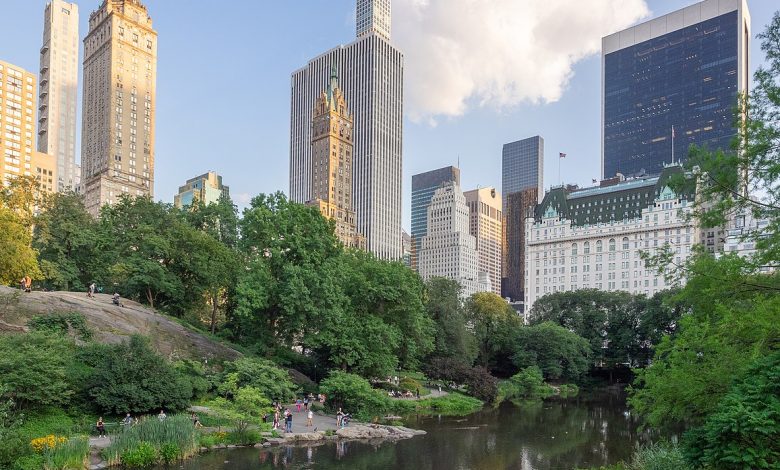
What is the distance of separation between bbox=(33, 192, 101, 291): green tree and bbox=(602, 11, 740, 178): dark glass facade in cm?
16318

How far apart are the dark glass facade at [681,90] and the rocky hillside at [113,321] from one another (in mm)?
165180

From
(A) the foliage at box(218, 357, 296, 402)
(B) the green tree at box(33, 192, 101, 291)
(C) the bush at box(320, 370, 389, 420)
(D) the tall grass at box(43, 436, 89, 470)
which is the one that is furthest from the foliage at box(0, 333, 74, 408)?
(B) the green tree at box(33, 192, 101, 291)

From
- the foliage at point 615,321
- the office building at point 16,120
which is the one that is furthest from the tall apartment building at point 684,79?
the office building at point 16,120

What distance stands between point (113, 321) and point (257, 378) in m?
11.0

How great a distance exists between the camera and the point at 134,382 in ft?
103

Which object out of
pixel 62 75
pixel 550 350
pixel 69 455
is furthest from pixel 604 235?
pixel 62 75

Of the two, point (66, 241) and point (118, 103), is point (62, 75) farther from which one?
point (66, 241)

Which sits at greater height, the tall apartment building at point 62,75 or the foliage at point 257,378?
the tall apartment building at point 62,75

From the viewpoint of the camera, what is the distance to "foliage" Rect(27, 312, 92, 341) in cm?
3525

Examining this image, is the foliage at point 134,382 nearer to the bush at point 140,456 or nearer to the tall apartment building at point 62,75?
the bush at point 140,456

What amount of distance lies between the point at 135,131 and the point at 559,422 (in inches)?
5161

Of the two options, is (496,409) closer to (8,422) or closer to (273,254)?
(273,254)

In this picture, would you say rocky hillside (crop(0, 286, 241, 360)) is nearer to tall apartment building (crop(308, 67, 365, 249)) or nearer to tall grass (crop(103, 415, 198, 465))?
tall grass (crop(103, 415, 198, 465))

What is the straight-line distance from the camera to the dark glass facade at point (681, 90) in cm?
17700
